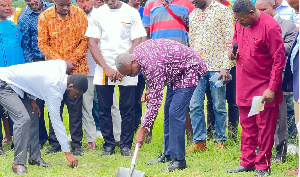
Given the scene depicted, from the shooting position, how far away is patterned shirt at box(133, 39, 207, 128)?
6.79 meters

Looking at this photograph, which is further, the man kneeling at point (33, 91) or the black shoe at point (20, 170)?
the black shoe at point (20, 170)

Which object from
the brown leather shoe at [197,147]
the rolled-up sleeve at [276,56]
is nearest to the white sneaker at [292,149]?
the brown leather shoe at [197,147]

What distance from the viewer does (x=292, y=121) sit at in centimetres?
855

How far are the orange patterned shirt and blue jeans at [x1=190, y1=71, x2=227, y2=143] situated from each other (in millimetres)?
1788

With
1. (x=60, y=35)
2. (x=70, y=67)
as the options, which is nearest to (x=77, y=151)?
(x=70, y=67)

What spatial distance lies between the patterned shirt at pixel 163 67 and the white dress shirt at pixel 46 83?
1.01 m

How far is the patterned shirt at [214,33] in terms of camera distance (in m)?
8.27

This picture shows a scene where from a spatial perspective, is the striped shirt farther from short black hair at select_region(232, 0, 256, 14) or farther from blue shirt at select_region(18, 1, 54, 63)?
short black hair at select_region(232, 0, 256, 14)

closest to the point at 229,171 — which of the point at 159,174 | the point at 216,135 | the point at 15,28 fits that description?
the point at 159,174

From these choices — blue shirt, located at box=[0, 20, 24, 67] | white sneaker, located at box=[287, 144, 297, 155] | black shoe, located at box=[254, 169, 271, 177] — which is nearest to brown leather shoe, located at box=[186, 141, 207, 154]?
white sneaker, located at box=[287, 144, 297, 155]

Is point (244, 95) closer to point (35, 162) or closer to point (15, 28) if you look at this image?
point (35, 162)

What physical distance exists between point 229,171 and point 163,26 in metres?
2.53

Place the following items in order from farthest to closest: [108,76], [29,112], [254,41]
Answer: [108,76] < [29,112] < [254,41]

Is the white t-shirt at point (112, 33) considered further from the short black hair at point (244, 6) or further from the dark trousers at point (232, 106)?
the short black hair at point (244, 6)
